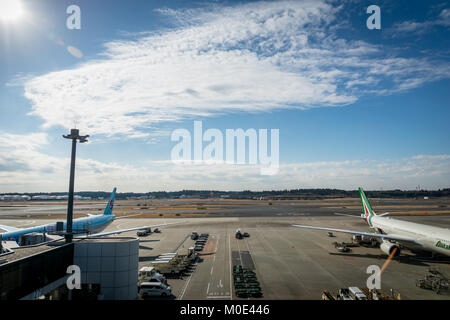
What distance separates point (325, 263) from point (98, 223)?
42526 mm

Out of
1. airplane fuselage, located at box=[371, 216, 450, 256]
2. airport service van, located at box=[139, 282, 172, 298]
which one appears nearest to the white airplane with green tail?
airplane fuselage, located at box=[371, 216, 450, 256]

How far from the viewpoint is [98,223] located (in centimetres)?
5375

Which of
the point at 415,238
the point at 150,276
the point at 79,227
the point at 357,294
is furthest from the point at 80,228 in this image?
the point at 415,238

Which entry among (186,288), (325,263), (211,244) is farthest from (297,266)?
(211,244)

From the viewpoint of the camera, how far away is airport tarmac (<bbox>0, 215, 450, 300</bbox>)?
28.5 meters

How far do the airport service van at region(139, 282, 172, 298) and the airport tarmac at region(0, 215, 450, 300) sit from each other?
1.40 metres

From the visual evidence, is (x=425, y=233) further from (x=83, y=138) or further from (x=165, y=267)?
(x=83, y=138)

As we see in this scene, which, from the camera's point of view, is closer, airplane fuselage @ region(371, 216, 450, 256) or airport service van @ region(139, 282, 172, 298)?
airport service van @ region(139, 282, 172, 298)

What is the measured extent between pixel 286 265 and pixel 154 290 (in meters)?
18.3

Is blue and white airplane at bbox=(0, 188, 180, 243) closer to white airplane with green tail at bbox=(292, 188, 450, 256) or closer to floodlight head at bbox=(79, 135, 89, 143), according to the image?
floodlight head at bbox=(79, 135, 89, 143)
